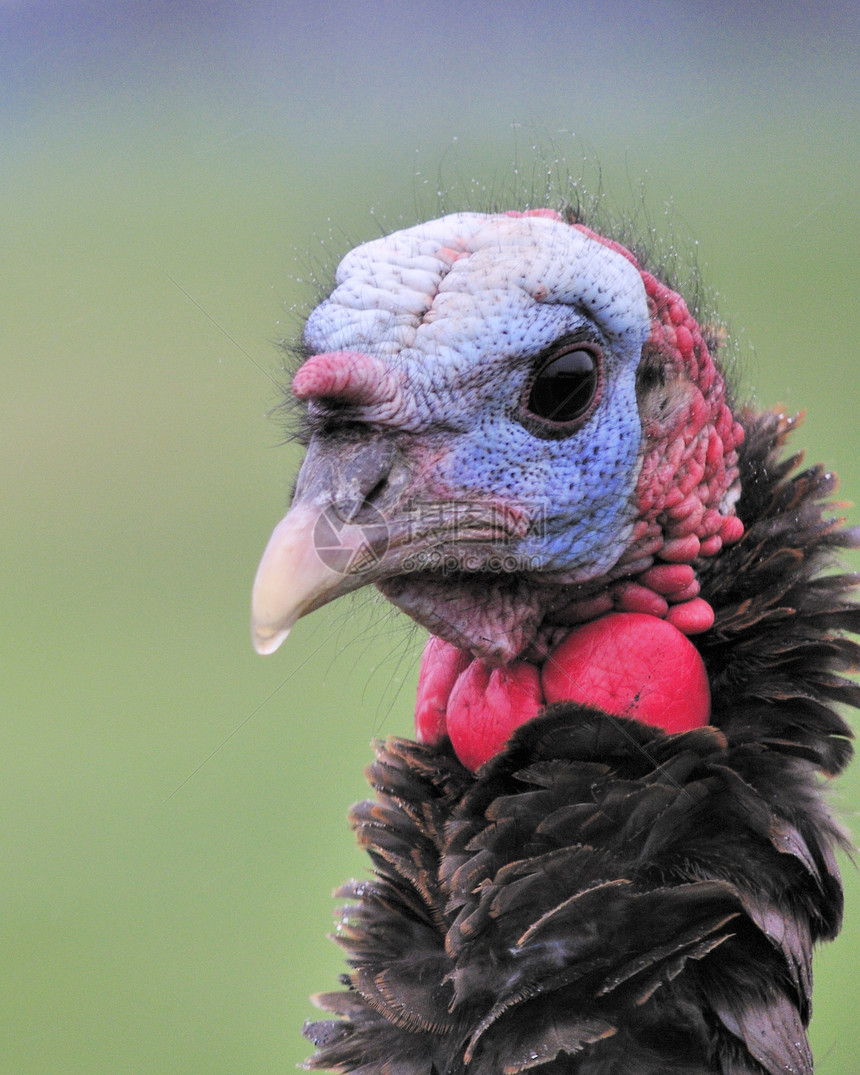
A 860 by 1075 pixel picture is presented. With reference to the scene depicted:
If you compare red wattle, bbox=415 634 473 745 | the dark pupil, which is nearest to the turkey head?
the dark pupil

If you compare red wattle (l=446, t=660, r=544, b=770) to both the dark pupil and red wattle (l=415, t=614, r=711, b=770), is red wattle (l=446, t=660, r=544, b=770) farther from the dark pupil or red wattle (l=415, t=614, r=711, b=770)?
the dark pupil

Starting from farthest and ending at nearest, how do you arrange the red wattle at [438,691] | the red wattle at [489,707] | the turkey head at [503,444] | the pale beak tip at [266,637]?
the red wattle at [438,691]
the red wattle at [489,707]
the turkey head at [503,444]
the pale beak tip at [266,637]

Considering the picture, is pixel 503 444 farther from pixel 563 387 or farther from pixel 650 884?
pixel 650 884

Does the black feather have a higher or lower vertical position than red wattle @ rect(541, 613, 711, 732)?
lower

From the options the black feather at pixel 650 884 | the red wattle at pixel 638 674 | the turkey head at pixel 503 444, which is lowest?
the black feather at pixel 650 884

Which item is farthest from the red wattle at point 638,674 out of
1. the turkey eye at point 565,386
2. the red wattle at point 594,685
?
the turkey eye at point 565,386

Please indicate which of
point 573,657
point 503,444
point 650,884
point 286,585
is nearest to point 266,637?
point 286,585

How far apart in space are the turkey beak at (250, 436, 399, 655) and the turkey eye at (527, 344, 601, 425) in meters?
0.26

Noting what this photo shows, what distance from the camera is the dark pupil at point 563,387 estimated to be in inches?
68.0

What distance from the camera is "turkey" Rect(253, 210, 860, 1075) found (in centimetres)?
166

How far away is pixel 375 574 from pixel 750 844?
2.35 feet

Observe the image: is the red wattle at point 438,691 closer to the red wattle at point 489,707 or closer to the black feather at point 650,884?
the red wattle at point 489,707

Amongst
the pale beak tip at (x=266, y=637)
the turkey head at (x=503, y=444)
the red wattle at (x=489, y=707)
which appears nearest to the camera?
the pale beak tip at (x=266, y=637)

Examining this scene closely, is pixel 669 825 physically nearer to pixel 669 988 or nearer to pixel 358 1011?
pixel 669 988
